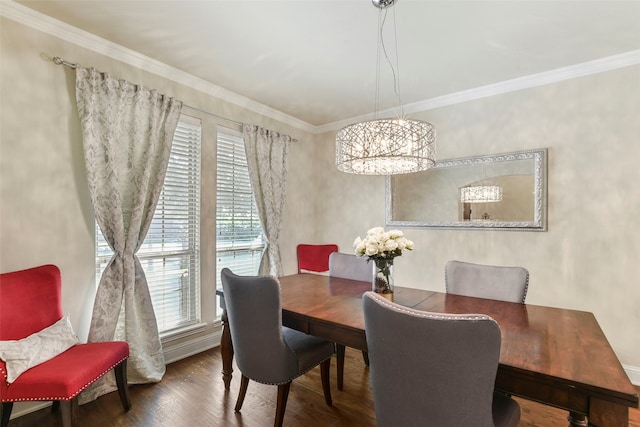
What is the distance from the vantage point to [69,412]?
1582 mm

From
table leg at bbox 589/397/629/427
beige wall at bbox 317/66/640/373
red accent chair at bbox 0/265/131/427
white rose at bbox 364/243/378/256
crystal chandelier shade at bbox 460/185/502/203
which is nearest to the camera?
table leg at bbox 589/397/629/427

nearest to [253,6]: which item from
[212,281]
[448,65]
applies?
[448,65]

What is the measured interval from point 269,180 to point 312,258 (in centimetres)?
109

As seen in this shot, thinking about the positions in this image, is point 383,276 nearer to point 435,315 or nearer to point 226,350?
point 435,315

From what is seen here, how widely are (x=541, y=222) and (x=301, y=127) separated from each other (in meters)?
2.92

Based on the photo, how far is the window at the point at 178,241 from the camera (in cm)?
264

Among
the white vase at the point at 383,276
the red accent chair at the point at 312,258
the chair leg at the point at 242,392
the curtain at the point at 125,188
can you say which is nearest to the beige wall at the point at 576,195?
the red accent chair at the point at 312,258

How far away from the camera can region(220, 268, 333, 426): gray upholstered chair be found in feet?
5.41

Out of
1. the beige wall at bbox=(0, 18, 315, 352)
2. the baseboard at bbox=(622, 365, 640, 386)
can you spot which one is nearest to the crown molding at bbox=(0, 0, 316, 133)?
the beige wall at bbox=(0, 18, 315, 352)

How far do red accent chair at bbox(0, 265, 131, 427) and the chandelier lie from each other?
1965 millimetres

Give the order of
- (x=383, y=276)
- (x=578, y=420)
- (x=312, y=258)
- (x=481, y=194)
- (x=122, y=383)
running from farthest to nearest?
(x=312, y=258)
(x=481, y=194)
(x=122, y=383)
(x=383, y=276)
(x=578, y=420)

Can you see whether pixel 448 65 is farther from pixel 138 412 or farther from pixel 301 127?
pixel 138 412

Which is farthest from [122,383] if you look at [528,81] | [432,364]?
[528,81]

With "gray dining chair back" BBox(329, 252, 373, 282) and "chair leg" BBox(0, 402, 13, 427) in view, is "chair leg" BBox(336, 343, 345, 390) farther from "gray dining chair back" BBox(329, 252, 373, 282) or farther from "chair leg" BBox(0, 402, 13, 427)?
"chair leg" BBox(0, 402, 13, 427)
